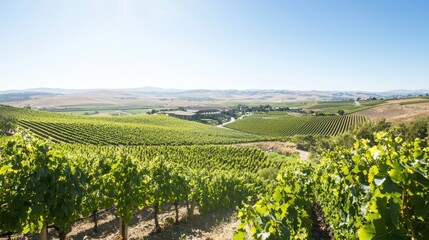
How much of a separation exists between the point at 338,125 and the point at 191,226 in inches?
4003

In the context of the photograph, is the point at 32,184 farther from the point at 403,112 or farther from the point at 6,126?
the point at 403,112

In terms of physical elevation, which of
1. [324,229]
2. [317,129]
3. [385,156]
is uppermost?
[385,156]

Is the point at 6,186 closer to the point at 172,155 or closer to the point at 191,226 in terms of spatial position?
the point at 191,226

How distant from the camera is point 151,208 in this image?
72.4 ft

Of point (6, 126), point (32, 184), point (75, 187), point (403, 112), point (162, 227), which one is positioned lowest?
point (6, 126)

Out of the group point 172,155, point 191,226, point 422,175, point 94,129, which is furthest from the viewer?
point 94,129

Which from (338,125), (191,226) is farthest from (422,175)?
(338,125)

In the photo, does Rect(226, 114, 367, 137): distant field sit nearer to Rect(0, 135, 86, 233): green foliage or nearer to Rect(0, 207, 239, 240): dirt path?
Rect(0, 207, 239, 240): dirt path

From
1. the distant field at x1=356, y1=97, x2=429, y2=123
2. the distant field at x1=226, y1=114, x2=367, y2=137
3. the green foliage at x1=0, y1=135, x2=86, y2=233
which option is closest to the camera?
the green foliage at x1=0, y1=135, x2=86, y2=233

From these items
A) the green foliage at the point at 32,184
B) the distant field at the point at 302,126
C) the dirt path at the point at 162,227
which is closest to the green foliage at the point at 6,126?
the dirt path at the point at 162,227

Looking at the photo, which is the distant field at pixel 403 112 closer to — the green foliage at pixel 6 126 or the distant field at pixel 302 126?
the distant field at pixel 302 126

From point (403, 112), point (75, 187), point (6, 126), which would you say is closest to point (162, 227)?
point (75, 187)

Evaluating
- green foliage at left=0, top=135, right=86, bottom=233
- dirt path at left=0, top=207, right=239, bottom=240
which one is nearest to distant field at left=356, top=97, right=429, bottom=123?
dirt path at left=0, top=207, right=239, bottom=240

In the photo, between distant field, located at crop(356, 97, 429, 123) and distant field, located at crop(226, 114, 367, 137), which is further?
distant field, located at crop(226, 114, 367, 137)
